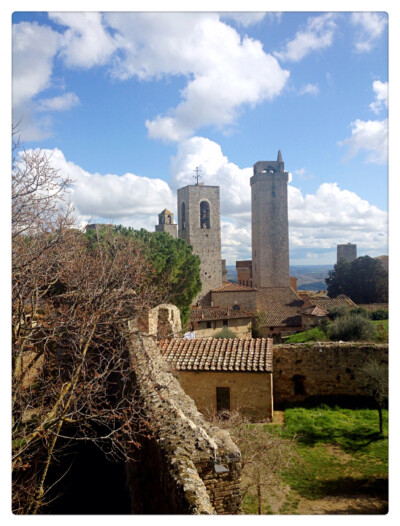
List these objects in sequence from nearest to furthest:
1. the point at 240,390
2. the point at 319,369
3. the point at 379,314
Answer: the point at 240,390
the point at 319,369
the point at 379,314

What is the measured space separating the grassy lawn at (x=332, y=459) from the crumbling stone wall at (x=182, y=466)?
2218 millimetres

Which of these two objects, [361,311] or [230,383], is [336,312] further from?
[230,383]

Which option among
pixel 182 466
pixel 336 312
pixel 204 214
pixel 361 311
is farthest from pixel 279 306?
pixel 182 466

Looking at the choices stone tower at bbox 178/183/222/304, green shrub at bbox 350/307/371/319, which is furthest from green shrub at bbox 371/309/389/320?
stone tower at bbox 178/183/222/304

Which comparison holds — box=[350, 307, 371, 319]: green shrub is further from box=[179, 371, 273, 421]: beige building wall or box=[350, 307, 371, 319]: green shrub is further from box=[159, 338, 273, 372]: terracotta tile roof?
box=[179, 371, 273, 421]: beige building wall

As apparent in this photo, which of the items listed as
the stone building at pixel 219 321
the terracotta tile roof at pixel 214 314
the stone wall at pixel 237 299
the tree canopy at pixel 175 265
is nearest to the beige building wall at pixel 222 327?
the stone building at pixel 219 321

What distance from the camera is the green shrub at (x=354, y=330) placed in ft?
50.0

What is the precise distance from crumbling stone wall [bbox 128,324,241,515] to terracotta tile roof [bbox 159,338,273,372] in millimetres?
4360

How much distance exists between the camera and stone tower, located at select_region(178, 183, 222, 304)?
39.7 meters

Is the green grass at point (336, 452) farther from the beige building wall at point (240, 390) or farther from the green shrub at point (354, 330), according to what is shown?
the green shrub at point (354, 330)

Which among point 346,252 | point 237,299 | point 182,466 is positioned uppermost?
point 346,252

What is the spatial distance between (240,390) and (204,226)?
1261 inches

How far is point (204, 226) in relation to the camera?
133 ft
